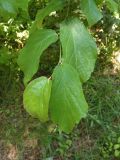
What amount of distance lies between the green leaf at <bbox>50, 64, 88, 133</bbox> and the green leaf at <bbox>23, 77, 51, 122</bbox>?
1 cm

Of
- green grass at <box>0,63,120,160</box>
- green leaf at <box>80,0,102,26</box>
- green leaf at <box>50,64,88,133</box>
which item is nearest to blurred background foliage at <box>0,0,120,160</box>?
green grass at <box>0,63,120,160</box>

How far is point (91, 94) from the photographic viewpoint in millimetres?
3246

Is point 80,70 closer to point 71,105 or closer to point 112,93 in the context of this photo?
point 71,105

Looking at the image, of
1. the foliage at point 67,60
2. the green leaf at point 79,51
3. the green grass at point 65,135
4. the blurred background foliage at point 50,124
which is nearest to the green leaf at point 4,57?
the blurred background foliage at point 50,124

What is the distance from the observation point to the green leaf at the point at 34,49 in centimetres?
86

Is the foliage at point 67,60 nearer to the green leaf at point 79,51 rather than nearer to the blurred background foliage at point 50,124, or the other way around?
the green leaf at point 79,51

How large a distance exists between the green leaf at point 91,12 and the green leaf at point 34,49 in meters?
0.10

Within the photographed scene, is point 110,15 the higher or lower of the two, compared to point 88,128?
higher

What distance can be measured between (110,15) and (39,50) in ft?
9.66

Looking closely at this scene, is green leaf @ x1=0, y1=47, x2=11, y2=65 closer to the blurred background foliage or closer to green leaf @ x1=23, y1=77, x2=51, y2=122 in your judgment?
the blurred background foliage

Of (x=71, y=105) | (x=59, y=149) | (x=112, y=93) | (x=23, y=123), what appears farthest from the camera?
(x=112, y=93)

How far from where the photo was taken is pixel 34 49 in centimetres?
87

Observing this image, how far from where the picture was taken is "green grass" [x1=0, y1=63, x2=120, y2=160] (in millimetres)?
2846

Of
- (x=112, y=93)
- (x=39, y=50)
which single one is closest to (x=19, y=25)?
(x=112, y=93)
